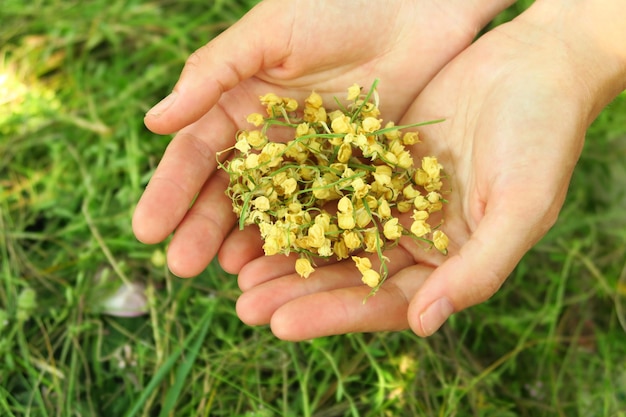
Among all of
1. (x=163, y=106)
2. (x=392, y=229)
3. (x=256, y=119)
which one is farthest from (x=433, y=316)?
(x=163, y=106)

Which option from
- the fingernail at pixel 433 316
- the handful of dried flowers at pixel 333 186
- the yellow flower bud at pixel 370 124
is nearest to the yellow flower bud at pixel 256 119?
the handful of dried flowers at pixel 333 186

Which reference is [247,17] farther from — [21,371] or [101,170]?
[21,371]

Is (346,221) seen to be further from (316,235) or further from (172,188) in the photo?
(172,188)

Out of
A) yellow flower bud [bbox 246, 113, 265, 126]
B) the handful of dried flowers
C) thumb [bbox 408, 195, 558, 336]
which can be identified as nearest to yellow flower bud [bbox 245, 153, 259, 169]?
the handful of dried flowers

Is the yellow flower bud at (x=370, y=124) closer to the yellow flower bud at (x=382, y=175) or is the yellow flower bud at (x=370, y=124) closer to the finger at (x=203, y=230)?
the yellow flower bud at (x=382, y=175)

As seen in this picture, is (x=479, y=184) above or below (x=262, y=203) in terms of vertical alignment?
below

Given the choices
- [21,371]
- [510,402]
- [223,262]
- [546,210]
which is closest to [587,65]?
[546,210]
